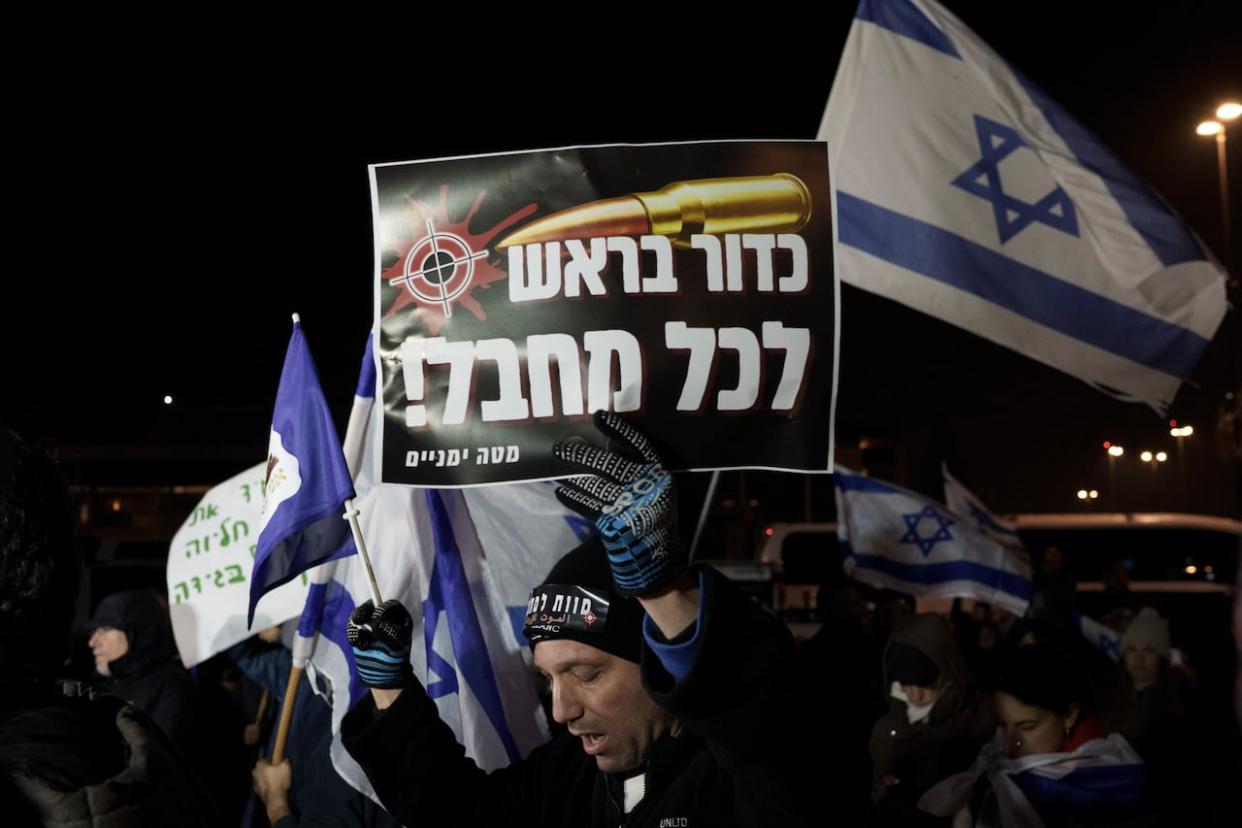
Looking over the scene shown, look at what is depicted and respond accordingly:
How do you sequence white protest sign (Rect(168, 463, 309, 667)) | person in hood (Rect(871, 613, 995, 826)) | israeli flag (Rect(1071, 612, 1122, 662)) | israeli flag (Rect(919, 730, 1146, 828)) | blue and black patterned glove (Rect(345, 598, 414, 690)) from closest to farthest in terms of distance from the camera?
blue and black patterned glove (Rect(345, 598, 414, 690)) → israeli flag (Rect(919, 730, 1146, 828)) → person in hood (Rect(871, 613, 995, 826)) → white protest sign (Rect(168, 463, 309, 667)) → israeli flag (Rect(1071, 612, 1122, 662))

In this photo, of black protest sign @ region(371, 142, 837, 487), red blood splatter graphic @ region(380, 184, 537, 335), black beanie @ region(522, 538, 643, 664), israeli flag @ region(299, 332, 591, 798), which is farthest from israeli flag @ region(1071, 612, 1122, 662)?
black beanie @ region(522, 538, 643, 664)

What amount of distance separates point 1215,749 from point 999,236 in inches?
163

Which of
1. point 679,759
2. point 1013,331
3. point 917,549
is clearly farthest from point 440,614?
point 917,549

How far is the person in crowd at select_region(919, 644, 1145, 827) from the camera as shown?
158 inches

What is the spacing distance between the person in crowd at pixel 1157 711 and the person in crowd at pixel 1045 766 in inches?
7.0

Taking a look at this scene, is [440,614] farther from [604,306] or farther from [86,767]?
[86,767]

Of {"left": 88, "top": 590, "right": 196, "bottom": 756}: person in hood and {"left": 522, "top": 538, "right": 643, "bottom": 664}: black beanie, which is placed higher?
{"left": 522, "top": 538, "right": 643, "bottom": 664}: black beanie

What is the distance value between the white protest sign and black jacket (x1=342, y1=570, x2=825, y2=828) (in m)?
2.94

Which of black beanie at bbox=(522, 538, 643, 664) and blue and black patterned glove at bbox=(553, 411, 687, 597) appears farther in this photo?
black beanie at bbox=(522, 538, 643, 664)

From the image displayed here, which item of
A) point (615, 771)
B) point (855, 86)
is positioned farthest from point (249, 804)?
point (855, 86)

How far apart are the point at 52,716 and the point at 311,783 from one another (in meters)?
2.98

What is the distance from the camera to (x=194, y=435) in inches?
1297

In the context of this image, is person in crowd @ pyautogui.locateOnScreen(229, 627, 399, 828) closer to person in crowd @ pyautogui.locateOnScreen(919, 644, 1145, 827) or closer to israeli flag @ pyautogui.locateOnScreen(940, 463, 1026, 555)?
person in crowd @ pyautogui.locateOnScreen(919, 644, 1145, 827)

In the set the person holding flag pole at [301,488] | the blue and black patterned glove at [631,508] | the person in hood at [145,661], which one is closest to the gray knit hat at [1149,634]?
the person holding flag pole at [301,488]
